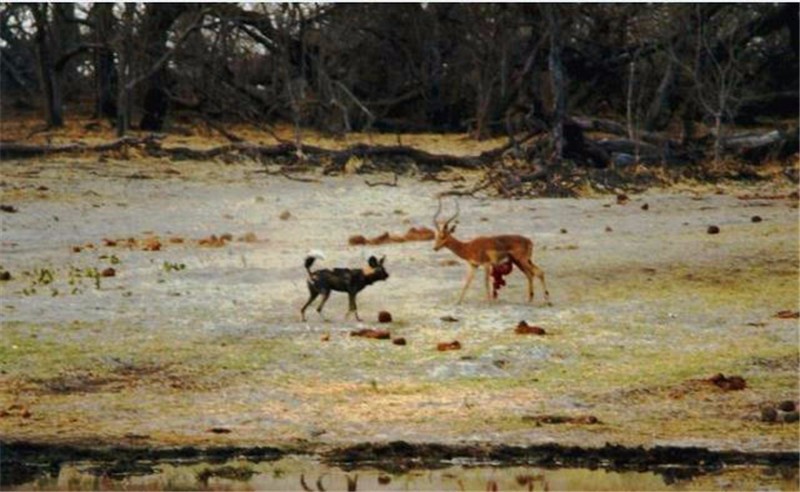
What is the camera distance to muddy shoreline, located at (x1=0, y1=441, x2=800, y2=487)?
10.1 meters

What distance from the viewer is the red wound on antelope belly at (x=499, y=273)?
1594 centimetres

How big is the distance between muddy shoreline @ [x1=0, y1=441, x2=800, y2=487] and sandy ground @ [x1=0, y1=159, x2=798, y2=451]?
0.88 feet

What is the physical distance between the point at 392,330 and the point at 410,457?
4.17 meters

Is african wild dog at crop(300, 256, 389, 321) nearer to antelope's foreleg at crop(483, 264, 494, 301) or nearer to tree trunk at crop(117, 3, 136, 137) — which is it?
antelope's foreleg at crop(483, 264, 494, 301)

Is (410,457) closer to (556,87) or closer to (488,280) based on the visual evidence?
(488,280)

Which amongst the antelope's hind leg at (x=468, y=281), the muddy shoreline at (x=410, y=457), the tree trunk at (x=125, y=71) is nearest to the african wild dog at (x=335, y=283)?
the antelope's hind leg at (x=468, y=281)

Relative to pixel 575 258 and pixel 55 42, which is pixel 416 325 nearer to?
pixel 575 258

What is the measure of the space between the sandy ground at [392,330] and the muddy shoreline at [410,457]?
0.27 m

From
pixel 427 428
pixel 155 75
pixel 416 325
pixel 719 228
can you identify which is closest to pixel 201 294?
pixel 416 325

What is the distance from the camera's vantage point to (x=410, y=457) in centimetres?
1038

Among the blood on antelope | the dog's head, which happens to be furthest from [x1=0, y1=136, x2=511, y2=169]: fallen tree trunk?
the dog's head

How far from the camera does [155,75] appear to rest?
34688 mm

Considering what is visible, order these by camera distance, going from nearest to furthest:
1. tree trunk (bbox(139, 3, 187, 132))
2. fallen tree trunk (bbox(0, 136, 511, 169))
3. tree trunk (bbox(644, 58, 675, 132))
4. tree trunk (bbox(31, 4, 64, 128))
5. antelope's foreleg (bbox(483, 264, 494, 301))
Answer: antelope's foreleg (bbox(483, 264, 494, 301)) < fallen tree trunk (bbox(0, 136, 511, 169)) < tree trunk (bbox(31, 4, 64, 128)) < tree trunk (bbox(644, 58, 675, 132)) < tree trunk (bbox(139, 3, 187, 132))

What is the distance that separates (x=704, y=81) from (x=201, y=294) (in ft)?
57.6
